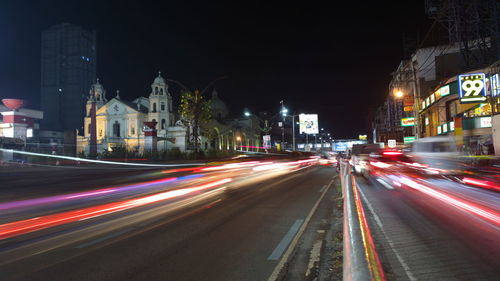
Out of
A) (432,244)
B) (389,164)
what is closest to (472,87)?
(389,164)

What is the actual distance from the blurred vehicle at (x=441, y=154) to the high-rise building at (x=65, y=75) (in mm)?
99091

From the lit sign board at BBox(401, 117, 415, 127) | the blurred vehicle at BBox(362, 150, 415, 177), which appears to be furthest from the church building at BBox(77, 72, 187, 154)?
the blurred vehicle at BBox(362, 150, 415, 177)

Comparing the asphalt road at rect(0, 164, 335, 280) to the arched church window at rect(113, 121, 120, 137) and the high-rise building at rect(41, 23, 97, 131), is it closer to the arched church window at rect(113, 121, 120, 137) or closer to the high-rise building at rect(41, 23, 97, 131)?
the arched church window at rect(113, 121, 120, 137)

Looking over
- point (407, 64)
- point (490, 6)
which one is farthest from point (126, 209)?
point (407, 64)

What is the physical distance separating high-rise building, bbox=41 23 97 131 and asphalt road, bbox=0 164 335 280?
10316cm

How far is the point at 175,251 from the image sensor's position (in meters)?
5.78

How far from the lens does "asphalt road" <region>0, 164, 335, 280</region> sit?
4.71m

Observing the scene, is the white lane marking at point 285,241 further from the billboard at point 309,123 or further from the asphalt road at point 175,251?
the billboard at point 309,123

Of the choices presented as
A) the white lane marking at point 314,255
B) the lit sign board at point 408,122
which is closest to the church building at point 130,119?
the lit sign board at point 408,122

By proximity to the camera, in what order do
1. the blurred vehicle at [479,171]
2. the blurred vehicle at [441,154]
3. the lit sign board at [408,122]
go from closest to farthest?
the blurred vehicle at [479,171] < the blurred vehicle at [441,154] < the lit sign board at [408,122]

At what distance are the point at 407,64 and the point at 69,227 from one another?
206 feet

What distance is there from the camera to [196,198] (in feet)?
40.8

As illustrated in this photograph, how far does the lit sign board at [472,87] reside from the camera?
3122 cm

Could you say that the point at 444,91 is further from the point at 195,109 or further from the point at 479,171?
the point at 195,109
